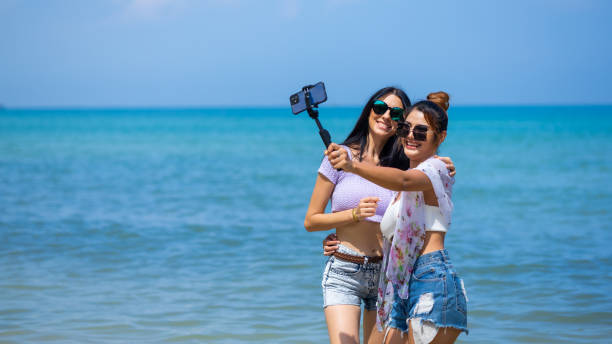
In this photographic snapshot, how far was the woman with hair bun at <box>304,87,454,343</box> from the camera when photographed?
3.80 metres

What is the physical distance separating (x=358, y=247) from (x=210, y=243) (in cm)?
764

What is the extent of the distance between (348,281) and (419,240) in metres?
0.68

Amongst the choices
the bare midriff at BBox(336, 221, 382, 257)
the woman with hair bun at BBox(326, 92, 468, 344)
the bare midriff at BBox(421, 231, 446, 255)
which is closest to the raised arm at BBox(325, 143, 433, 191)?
the woman with hair bun at BBox(326, 92, 468, 344)

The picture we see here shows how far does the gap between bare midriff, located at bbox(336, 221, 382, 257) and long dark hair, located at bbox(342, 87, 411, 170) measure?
1.20 ft

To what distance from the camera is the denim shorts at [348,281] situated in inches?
150

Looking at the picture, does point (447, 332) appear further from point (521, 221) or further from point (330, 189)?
point (521, 221)

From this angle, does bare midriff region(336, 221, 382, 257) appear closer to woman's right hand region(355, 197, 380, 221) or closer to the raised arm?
woman's right hand region(355, 197, 380, 221)

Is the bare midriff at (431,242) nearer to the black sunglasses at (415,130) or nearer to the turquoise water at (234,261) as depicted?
the black sunglasses at (415,130)

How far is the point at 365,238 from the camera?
3.86m

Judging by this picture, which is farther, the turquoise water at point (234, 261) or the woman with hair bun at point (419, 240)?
the turquoise water at point (234, 261)

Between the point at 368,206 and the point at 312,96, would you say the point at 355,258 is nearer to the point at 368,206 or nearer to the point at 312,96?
the point at 368,206

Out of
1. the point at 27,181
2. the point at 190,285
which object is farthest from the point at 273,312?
the point at 27,181

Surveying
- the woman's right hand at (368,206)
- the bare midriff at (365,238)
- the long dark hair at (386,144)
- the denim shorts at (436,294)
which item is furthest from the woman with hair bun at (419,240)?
the long dark hair at (386,144)

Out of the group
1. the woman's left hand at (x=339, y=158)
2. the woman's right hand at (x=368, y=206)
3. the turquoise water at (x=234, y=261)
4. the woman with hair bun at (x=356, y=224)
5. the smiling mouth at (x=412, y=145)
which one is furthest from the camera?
the turquoise water at (x=234, y=261)
